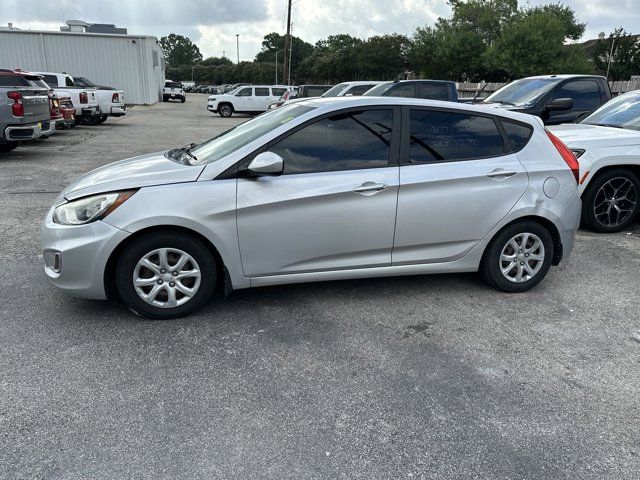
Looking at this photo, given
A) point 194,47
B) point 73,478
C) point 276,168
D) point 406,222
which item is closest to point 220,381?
point 73,478

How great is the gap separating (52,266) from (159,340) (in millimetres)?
950

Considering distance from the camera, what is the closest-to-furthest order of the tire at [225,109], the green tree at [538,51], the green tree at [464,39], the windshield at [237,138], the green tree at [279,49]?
the windshield at [237,138] → the tire at [225,109] → the green tree at [538,51] → the green tree at [464,39] → the green tree at [279,49]

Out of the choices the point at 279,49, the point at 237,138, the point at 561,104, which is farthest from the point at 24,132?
the point at 279,49

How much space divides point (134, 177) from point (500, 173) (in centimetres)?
285

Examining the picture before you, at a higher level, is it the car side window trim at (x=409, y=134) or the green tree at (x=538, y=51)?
the green tree at (x=538, y=51)

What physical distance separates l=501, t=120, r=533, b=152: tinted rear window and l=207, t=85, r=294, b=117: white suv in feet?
83.1

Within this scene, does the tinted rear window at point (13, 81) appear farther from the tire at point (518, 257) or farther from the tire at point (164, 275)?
the tire at point (518, 257)

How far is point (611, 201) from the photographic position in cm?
627

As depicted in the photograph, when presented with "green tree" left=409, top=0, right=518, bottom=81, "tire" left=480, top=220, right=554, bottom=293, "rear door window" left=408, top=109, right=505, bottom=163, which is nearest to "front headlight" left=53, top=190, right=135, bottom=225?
"rear door window" left=408, top=109, right=505, bottom=163

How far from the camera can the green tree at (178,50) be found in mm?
148375

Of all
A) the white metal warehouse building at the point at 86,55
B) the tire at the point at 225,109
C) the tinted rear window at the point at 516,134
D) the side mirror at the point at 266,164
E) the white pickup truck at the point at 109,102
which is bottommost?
the tire at the point at 225,109

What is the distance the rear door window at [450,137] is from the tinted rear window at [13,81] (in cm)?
1078

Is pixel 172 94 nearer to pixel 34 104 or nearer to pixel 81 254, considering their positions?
pixel 34 104

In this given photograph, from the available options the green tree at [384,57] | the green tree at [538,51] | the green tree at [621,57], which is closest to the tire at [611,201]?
the green tree at [538,51]
